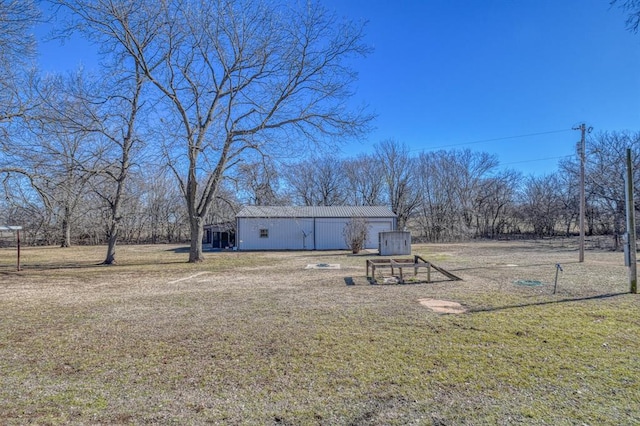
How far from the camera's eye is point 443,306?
20.3 feet

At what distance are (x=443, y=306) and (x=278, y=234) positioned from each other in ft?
68.4

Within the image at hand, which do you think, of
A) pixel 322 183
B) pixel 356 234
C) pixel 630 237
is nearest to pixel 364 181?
pixel 322 183

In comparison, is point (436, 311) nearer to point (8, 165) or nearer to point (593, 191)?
point (8, 165)

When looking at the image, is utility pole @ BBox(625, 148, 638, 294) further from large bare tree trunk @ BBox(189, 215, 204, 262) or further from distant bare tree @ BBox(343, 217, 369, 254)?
distant bare tree @ BBox(343, 217, 369, 254)

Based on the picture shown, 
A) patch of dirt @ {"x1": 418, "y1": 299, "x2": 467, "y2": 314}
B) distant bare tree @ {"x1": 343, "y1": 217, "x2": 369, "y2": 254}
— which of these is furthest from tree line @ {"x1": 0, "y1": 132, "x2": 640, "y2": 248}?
patch of dirt @ {"x1": 418, "y1": 299, "x2": 467, "y2": 314}

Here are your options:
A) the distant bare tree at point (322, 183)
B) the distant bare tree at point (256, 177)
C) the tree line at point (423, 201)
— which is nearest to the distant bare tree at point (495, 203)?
the tree line at point (423, 201)

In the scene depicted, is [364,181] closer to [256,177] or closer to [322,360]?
[256,177]

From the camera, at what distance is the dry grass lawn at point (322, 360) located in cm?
267

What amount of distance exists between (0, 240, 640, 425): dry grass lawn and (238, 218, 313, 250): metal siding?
61.1ft

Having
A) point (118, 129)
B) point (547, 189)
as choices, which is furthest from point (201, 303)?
point (547, 189)

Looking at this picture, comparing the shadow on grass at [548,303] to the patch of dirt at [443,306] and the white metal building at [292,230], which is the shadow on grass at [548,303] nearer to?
the patch of dirt at [443,306]

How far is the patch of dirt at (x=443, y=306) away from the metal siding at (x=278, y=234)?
19.8 m

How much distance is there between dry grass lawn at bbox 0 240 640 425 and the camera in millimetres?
2674

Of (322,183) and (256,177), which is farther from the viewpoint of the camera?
(322,183)
